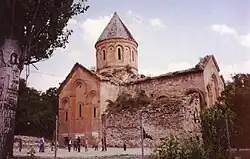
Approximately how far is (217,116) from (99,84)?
1150cm

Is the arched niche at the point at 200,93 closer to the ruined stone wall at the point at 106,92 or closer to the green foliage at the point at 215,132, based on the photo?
the ruined stone wall at the point at 106,92

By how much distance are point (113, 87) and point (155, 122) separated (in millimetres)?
4863

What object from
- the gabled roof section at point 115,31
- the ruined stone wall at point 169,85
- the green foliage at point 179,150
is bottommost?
the green foliage at point 179,150

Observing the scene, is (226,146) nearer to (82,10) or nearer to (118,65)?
(82,10)

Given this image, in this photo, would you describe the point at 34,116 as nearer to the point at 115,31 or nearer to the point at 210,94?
the point at 115,31

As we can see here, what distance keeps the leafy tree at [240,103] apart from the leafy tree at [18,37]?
660 centimetres

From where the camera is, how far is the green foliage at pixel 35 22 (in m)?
7.67

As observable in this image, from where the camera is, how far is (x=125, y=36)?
23.6 m

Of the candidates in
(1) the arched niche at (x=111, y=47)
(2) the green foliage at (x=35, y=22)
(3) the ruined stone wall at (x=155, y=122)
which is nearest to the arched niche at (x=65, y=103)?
(3) the ruined stone wall at (x=155, y=122)

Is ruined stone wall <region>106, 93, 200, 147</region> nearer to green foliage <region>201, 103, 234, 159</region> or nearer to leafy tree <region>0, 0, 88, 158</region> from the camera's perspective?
green foliage <region>201, 103, 234, 159</region>

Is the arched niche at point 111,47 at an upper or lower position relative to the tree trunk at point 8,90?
upper

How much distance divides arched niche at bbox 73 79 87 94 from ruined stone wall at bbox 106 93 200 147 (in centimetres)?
365

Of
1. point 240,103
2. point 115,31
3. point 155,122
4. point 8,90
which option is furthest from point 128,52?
point 8,90

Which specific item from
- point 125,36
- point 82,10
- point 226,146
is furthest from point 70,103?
point 226,146
